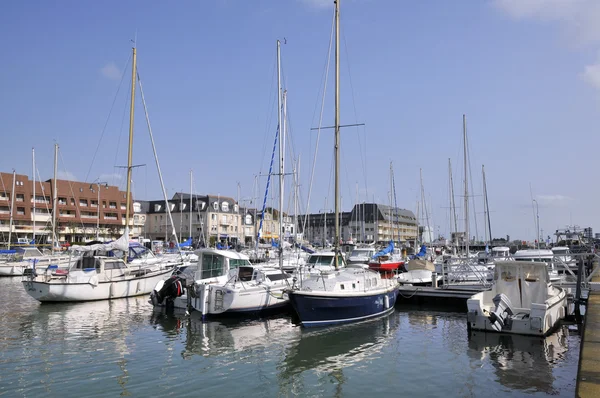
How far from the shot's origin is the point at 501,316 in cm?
1986

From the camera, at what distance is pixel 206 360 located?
55.5 feet

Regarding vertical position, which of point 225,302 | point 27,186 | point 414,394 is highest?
point 27,186

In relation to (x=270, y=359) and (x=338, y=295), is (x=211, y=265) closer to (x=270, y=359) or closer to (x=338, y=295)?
(x=338, y=295)

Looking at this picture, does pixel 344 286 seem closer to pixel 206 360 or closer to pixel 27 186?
pixel 206 360

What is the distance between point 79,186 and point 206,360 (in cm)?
9364

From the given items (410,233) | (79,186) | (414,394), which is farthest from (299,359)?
(410,233)

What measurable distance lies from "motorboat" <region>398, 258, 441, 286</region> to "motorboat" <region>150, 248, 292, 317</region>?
Result: 36.2 feet

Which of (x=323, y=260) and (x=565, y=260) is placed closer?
(x=323, y=260)

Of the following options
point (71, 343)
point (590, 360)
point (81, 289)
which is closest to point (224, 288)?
point (71, 343)

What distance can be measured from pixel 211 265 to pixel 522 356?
17192 millimetres

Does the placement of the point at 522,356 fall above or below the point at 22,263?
below

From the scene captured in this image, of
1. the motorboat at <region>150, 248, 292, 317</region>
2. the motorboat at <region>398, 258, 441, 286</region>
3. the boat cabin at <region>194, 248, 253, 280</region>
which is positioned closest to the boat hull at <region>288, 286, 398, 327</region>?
the motorboat at <region>150, 248, 292, 317</region>

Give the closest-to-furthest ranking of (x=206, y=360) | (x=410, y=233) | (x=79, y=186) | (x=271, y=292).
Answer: (x=206, y=360), (x=271, y=292), (x=79, y=186), (x=410, y=233)

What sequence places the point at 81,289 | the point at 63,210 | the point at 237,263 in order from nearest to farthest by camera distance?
the point at 237,263 → the point at 81,289 → the point at 63,210
